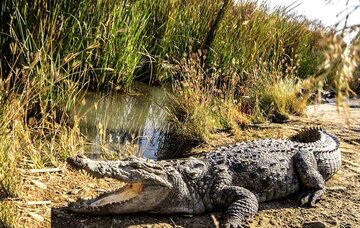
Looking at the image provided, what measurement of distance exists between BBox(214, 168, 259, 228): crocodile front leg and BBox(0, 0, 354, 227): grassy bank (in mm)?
1464

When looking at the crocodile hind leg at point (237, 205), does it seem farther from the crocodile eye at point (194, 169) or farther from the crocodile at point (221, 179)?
the crocodile eye at point (194, 169)

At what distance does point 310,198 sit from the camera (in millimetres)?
4078

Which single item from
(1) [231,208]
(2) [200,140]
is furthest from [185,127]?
(1) [231,208]

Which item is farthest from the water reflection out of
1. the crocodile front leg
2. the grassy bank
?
the crocodile front leg

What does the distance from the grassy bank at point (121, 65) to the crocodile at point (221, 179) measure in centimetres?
68

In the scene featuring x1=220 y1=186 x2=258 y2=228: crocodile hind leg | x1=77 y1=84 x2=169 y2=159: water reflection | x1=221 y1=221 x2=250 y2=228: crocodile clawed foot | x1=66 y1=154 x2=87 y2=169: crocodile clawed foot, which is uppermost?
x1=66 y1=154 x2=87 y2=169: crocodile clawed foot

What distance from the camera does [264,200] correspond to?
4.09 metres

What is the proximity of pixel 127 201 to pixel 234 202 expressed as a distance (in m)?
0.84

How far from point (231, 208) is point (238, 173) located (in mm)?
430

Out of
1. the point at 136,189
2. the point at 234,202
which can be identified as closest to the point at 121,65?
the point at 136,189

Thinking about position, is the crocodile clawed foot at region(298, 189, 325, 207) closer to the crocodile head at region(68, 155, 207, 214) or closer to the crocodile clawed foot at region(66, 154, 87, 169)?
the crocodile head at region(68, 155, 207, 214)

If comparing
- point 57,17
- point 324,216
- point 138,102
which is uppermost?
point 57,17

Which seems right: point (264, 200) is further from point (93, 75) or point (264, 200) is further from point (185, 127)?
point (93, 75)

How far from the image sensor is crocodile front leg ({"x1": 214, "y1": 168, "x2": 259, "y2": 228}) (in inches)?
141
